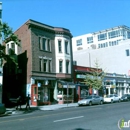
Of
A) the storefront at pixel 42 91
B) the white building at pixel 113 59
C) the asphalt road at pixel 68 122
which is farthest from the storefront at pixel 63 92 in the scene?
the asphalt road at pixel 68 122

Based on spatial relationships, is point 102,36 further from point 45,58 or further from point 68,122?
point 68,122

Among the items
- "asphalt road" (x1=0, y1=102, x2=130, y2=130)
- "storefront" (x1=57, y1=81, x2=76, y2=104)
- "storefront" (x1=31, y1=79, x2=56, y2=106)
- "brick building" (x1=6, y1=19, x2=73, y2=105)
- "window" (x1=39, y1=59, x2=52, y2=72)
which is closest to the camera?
"asphalt road" (x1=0, y1=102, x2=130, y2=130)

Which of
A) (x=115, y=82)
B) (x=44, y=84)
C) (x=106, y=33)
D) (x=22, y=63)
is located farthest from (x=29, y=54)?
(x=106, y=33)

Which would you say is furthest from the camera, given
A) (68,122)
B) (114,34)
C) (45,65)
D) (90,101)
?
(114,34)

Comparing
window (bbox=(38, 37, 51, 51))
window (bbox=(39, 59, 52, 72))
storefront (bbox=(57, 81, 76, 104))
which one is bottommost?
storefront (bbox=(57, 81, 76, 104))

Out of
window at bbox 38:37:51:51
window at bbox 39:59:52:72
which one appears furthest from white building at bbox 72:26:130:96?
window at bbox 39:59:52:72

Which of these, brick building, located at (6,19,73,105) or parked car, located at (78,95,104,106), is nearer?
parked car, located at (78,95,104,106)

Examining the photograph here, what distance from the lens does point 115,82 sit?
157 feet

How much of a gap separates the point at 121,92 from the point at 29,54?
84.1 feet

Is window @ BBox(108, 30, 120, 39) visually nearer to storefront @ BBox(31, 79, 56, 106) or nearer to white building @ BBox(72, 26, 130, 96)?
white building @ BBox(72, 26, 130, 96)

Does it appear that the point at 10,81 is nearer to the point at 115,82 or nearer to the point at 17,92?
the point at 17,92

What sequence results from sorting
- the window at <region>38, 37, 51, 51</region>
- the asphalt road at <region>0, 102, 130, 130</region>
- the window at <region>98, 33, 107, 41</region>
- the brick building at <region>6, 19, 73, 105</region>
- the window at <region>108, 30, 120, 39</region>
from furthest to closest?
the window at <region>98, 33, 107, 41</region> → the window at <region>108, 30, 120, 39</region> → the window at <region>38, 37, 51, 51</region> → the brick building at <region>6, 19, 73, 105</region> → the asphalt road at <region>0, 102, 130, 130</region>

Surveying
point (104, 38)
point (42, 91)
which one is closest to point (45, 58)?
point (42, 91)

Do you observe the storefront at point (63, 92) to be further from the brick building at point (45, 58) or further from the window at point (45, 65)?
the window at point (45, 65)
